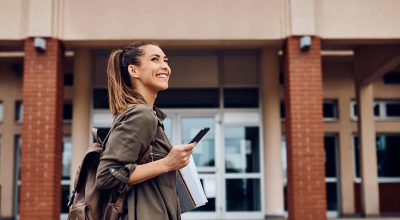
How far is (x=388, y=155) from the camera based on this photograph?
622 inches

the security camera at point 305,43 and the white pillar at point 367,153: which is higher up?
the security camera at point 305,43

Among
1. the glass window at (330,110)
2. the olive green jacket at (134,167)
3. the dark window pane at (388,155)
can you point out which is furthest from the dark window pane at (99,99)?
the olive green jacket at (134,167)

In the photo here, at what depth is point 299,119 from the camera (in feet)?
31.0

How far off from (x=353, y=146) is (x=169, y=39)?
7523mm

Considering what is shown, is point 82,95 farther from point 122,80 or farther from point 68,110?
point 122,80

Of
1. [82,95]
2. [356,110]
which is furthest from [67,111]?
[356,110]

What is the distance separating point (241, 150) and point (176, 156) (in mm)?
10769

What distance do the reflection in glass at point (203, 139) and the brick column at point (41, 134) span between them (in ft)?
11.8

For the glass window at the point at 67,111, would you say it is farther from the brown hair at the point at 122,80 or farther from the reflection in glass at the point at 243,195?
the brown hair at the point at 122,80

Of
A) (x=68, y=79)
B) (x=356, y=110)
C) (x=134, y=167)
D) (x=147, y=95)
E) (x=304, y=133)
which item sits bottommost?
(x=134, y=167)

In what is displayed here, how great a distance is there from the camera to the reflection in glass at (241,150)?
41.4ft

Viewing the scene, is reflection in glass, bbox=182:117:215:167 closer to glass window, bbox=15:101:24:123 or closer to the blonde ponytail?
glass window, bbox=15:101:24:123

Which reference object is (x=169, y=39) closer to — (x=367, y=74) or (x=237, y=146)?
(x=237, y=146)

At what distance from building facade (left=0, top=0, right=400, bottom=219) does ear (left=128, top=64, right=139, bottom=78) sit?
7.35m
